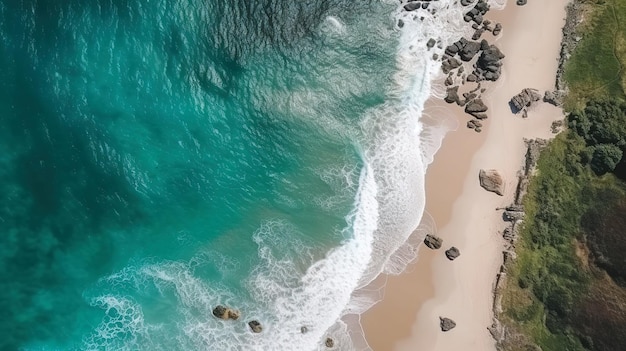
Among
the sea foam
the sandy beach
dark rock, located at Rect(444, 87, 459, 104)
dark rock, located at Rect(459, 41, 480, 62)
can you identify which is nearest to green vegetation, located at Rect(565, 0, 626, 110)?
the sandy beach

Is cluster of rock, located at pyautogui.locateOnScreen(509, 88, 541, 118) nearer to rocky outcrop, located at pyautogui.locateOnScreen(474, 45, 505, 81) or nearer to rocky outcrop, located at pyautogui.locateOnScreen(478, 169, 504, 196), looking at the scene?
rocky outcrop, located at pyautogui.locateOnScreen(474, 45, 505, 81)

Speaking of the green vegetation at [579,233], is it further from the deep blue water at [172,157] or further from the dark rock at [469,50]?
the deep blue water at [172,157]

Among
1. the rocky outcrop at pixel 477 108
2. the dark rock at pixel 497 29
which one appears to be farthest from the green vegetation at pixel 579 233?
the dark rock at pixel 497 29

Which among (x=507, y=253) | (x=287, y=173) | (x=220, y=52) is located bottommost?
(x=507, y=253)

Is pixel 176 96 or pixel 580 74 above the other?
pixel 176 96

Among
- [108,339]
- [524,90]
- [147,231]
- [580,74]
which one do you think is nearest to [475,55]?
[524,90]

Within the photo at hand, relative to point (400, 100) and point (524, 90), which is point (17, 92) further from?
point (524, 90)

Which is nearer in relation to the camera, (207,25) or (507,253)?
(507,253)
